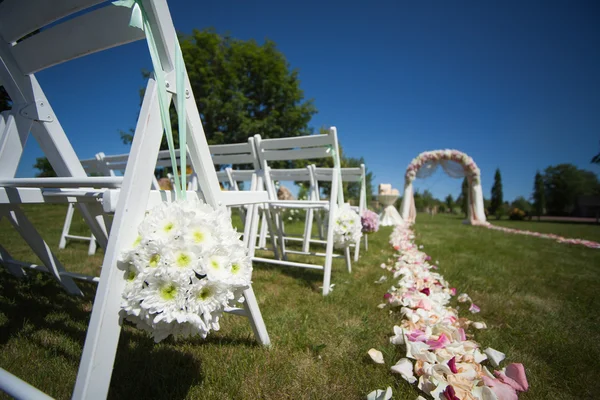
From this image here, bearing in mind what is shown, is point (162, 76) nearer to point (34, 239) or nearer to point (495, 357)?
point (34, 239)

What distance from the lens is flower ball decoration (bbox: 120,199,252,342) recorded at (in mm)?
785

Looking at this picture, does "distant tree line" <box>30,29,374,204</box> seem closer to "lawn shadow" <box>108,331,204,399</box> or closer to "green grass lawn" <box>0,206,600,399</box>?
"green grass lawn" <box>0,206,600,399</box>

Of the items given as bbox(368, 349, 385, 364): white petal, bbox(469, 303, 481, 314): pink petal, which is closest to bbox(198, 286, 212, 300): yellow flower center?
bbox(368, 349, 385, 364): white petal

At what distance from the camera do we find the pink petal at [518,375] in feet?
Answer: 3.99

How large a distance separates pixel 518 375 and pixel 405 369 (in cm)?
51

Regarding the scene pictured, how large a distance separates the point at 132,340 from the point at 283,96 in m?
17.0

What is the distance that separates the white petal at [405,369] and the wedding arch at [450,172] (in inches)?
452

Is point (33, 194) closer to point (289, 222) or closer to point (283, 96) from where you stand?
point (289, 222)

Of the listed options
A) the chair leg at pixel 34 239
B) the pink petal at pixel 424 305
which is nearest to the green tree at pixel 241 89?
the chair leg at pixel 34 239

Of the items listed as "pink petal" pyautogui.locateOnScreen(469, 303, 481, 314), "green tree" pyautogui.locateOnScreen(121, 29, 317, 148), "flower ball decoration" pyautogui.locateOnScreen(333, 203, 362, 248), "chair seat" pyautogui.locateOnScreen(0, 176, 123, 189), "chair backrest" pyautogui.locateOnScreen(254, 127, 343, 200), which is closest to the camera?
"chair seat" pyautogui.locateOnScreen(0, 176, 123, 189)

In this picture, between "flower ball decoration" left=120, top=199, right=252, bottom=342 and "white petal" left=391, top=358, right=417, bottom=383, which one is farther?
"white petal" left=391, top=358, right=417, bottom=383

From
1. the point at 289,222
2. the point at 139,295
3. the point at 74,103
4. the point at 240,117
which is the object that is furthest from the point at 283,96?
the point at 139,295

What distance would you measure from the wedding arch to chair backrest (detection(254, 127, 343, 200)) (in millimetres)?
10567

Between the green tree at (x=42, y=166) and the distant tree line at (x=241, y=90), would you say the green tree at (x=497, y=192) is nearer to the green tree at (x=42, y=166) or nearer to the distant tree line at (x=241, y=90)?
the distant tree line at (x=241, y=90)
